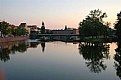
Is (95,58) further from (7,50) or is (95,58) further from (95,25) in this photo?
(95,25)

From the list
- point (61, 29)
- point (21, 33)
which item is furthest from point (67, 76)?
point (61, 29)

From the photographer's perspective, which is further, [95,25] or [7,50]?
[95,25]

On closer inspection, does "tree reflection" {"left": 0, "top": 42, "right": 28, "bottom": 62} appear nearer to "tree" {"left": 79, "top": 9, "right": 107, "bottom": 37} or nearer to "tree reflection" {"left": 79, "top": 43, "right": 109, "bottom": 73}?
"tree reflection" {"left": 79, "top": 43, "right": 109, "bottom": 73}

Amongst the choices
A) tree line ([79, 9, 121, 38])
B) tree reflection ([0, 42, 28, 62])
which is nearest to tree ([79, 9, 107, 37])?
tree line ([79, 9, 121, 38])

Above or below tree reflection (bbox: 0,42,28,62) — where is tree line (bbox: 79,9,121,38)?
above

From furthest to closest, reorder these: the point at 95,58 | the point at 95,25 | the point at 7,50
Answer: the point at 95,25, the point at 7,50, the point at 95,58

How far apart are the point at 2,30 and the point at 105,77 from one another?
7371cm

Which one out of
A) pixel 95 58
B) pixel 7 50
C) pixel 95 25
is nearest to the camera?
pixel 95 58

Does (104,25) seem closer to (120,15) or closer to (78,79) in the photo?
(120,15)

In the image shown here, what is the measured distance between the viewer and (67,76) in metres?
20.5

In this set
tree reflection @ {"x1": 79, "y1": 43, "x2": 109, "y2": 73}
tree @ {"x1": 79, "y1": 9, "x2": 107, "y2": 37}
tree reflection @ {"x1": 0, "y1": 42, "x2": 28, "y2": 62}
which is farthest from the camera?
tree @ {"x1": 79, "y1": 9, "x2": 107, "y2": 37}

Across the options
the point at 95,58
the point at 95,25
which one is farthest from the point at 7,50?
the point at 95,25

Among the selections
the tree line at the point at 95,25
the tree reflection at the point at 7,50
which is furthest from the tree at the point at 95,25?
the tree reflection at the point at 7,50

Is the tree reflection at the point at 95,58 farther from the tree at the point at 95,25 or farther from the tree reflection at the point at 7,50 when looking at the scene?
the tree at the point at 95,25
